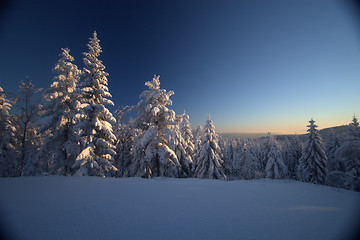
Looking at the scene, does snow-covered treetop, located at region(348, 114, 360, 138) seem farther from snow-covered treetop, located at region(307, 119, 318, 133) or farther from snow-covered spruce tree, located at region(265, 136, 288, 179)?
snow-covered spruce tree, located at region(265, 136, 288, 179)

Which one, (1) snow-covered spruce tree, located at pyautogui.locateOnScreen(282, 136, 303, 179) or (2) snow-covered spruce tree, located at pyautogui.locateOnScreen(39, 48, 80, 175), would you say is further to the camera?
(1) snow-covered spruce tree, located at pyautogui.locateOnScreen(282, 136, 303, 179)

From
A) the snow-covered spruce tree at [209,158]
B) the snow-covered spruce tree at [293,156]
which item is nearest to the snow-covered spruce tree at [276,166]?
the snow-covered spruce tree at [209,158]

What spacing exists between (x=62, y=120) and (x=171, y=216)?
1373 centimetres

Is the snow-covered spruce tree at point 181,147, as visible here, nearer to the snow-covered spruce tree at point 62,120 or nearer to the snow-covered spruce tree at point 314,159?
the snow-covered spruce tree at point 62,120

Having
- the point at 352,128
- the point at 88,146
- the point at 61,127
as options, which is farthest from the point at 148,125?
the point at 352,128

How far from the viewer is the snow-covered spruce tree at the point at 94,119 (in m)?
11.9

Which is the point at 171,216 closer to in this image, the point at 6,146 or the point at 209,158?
the point at 209,158

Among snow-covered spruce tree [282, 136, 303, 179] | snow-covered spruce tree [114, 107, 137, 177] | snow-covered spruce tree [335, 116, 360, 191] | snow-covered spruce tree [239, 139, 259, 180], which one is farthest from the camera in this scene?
snow-covered spruce tree [282, 136, 303, 179]

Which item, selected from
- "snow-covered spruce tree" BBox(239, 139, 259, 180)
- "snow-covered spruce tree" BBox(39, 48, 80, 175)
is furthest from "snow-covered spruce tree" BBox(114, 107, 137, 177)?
"snow-covered spruce tree" BBox(239, 139, 259, 180)

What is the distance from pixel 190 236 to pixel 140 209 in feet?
6.24

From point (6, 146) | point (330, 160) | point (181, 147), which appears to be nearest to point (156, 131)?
point (181, 147)

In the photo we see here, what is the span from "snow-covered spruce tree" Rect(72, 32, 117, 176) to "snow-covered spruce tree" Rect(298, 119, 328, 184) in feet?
94.4

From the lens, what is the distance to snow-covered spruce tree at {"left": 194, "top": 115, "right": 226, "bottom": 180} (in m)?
20.0

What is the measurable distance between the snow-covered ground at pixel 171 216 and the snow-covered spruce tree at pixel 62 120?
8587mm
